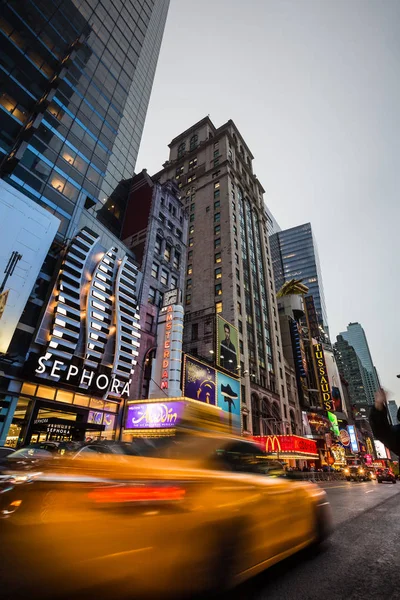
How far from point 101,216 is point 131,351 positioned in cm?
1997

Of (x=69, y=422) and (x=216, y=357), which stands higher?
(x=216, y=357)

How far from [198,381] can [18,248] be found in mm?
20419

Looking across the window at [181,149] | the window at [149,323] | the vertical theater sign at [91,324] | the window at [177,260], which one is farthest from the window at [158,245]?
the window at [181,149]

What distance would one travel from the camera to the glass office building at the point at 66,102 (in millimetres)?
28094

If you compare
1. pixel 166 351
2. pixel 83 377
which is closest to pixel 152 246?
pixel 166 351

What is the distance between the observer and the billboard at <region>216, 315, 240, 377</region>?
3606 cm

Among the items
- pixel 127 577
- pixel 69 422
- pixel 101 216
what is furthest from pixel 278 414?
pixel 127 577

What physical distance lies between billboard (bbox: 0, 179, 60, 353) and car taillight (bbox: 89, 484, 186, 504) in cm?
1978

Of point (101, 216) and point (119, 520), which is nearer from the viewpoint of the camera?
point (119, 520)

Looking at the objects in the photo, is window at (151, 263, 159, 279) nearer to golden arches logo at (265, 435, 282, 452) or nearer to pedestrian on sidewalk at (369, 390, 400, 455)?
golden arches logo at (265, 435, 282, 452)

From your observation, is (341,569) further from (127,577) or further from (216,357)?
(216,357)

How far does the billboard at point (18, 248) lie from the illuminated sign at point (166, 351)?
12.8 meters

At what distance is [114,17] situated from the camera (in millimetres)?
47125

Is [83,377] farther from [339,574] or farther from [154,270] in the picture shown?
[339,574]
